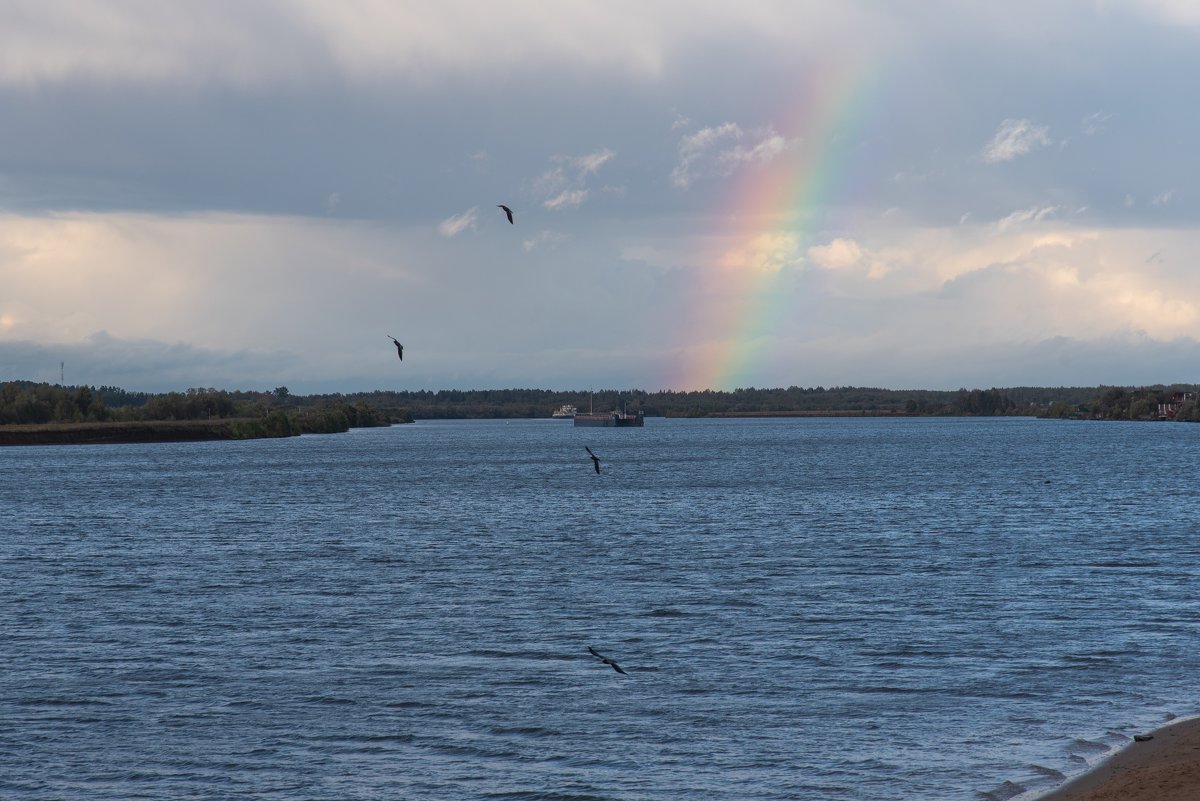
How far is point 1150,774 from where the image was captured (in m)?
21.0

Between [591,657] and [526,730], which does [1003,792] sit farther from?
[591,657]

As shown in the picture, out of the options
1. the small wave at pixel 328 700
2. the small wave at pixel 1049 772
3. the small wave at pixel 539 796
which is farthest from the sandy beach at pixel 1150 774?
the small wave at pixel 328 700

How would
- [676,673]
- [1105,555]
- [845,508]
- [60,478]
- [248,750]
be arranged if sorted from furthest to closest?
1. [60,478]
2. [845,508]
3. [1105,555]
4. [676,673]
5. [248,750]

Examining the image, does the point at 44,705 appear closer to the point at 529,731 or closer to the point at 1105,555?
the point at 529,731

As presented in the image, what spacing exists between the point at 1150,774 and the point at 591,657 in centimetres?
1678

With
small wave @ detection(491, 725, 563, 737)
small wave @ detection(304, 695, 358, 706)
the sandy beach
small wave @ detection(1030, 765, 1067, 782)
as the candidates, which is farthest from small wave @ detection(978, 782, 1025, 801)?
small wave @ detection(304, 695, 358, 706)

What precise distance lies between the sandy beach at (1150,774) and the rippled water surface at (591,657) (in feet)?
2.49

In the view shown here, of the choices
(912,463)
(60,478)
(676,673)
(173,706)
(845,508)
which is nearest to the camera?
(173,706)

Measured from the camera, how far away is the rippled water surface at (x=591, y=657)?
24391 mm

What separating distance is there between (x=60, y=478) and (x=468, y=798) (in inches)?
5906

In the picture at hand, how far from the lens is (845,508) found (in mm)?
93250

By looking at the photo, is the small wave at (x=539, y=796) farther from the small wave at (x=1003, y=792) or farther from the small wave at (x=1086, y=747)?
the small wave at (x=1086, y=747)

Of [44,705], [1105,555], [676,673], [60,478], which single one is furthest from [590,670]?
[60,478]

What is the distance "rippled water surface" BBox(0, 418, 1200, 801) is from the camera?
24391 millimetres
